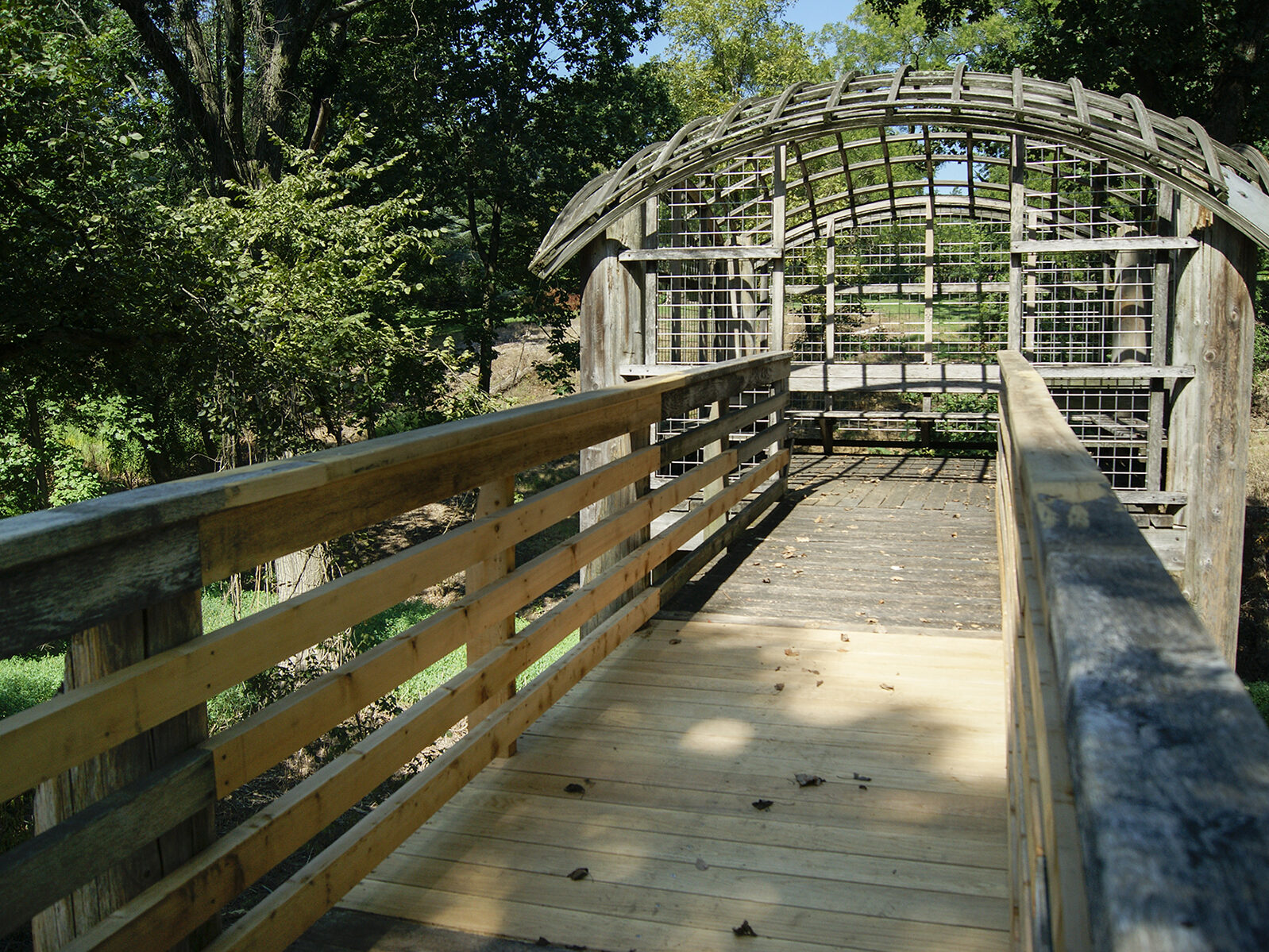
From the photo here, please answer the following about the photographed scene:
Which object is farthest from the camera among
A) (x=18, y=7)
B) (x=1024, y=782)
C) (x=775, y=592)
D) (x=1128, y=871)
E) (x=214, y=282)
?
(x=214, y=282)

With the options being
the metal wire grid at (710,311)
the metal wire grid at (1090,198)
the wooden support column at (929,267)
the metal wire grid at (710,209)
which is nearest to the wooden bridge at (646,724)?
the metal wire grid at (710,311)

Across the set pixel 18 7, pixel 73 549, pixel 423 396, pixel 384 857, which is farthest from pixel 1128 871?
pixel 423 396

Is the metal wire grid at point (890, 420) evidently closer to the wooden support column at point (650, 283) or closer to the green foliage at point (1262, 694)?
the wooden support column at point (650, 283)

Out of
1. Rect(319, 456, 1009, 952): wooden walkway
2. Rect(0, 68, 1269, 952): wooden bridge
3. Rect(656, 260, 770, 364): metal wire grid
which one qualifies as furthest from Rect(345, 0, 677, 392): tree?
Rect(319, 456, 1009, 952): wooden walkway

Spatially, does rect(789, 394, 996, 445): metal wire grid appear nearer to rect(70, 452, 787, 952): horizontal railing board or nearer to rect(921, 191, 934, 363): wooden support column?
rect(921, 191, 934, 363): wooden support column

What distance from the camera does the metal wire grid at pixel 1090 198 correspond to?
9.38 metres

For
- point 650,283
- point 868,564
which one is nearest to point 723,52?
point 650,283

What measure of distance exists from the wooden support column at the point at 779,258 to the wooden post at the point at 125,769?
23.6 ft

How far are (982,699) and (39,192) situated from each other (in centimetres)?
932

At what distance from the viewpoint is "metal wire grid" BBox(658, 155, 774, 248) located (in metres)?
9.64

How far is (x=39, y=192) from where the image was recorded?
372 inches

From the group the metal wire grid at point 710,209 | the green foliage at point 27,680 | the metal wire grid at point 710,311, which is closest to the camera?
the metal wire grid at point 710,311

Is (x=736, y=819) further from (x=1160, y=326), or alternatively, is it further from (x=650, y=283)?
(x=1160, y=326)

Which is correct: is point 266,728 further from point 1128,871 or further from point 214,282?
point 214,282
